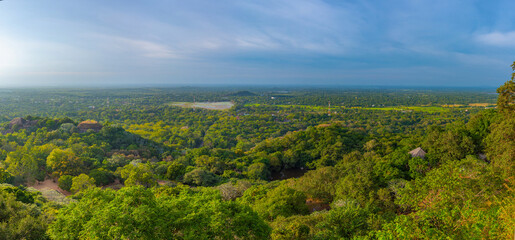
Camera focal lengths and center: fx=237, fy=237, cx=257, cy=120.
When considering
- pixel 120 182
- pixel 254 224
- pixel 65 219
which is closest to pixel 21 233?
pixel 65 219

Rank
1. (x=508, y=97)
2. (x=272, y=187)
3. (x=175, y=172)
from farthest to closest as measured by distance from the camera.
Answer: (x=175, y=172) → (x=272, y=187) → (x=508, y=97)

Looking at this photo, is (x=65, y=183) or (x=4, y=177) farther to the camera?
(x=65, y=183)

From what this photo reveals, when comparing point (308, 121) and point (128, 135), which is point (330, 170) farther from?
point (308, 121)

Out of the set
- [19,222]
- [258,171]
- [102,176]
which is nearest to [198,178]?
[258,171]

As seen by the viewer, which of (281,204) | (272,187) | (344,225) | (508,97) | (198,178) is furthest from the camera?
(198,178)

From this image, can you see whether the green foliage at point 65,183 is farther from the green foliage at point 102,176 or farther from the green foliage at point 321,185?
the green foliage at point 321,185

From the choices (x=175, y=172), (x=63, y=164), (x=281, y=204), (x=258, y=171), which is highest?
(x=281, y=204)

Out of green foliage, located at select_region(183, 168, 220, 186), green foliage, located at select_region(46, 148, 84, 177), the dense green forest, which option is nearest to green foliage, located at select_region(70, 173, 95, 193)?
the dense green forest

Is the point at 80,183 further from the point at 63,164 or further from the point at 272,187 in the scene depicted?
the point at 272,187

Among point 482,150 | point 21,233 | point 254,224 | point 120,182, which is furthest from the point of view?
point 120,182

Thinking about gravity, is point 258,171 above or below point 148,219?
below

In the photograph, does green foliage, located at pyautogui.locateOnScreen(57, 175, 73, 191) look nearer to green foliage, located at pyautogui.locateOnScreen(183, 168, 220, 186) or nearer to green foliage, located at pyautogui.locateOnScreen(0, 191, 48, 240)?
green foliage, located at pyautogui.locateOnScreen(183, 168, 220, 186)
